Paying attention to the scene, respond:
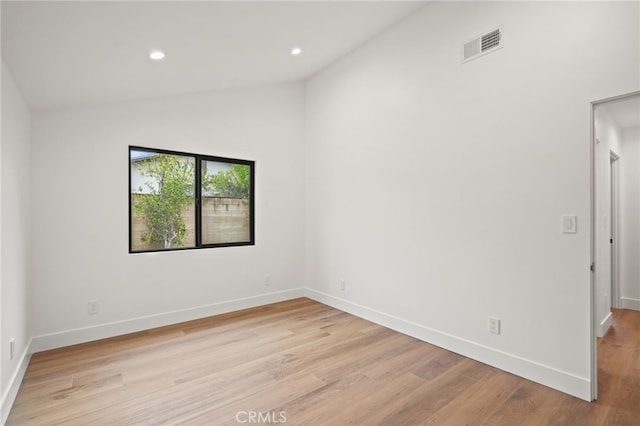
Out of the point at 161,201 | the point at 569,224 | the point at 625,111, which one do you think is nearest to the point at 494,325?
the point at 569,224

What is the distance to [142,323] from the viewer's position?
11.9ft

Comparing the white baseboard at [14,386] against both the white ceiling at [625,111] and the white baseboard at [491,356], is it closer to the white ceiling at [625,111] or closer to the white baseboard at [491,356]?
the white baseboard at [491,356]

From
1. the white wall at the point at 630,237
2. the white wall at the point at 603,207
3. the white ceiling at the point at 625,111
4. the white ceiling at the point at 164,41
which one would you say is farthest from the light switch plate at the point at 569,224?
the white ceiling at the point at 164,41

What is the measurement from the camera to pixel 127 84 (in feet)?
10.0

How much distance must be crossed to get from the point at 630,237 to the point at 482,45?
8.19 ft

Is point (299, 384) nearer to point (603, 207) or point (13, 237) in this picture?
point (13, 237)

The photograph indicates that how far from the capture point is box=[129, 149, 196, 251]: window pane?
3.73 metres

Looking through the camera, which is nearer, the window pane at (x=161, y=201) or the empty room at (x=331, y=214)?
the empty room at (x=331, y=214)

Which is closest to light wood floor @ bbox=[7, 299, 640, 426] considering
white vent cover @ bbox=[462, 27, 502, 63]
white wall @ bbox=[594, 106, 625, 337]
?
white wall @ bbox=[594, 106, 625, 337]

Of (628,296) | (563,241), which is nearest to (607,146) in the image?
(563,241)
